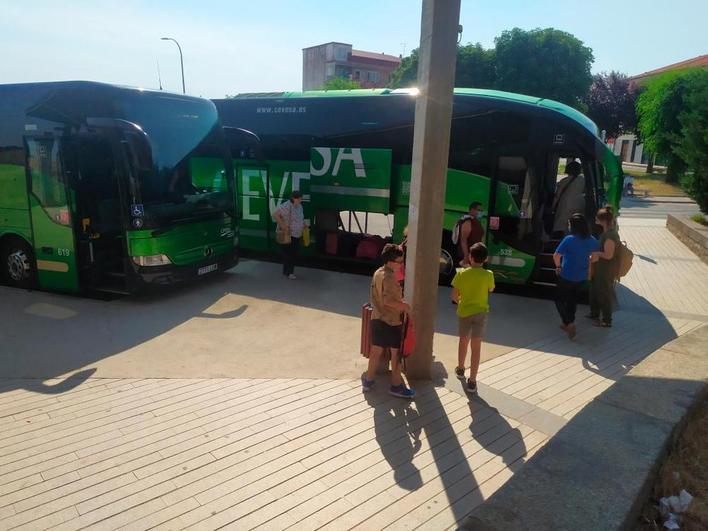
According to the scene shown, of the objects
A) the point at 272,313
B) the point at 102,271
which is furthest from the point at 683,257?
the point at 102,271

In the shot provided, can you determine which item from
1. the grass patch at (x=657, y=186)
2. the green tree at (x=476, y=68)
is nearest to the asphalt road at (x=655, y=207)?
A: the grass patch at (x=657, y=186)

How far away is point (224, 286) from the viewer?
989 centimetres

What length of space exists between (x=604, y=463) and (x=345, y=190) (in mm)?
8295

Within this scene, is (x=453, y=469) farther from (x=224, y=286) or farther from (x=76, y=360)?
(x=224, y=286)

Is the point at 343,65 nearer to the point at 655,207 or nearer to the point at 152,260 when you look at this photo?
the point at 655,207

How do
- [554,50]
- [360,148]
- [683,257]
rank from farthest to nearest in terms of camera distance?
[554,50] < [683,257] < [360,148]

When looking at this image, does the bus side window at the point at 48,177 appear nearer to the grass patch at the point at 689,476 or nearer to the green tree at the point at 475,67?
the grass patch at the point at 689,476

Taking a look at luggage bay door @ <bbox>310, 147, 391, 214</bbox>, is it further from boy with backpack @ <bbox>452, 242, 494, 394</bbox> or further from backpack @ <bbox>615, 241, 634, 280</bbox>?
boy with backpack @ <bbox>452, 242, 494, 394</bbox>

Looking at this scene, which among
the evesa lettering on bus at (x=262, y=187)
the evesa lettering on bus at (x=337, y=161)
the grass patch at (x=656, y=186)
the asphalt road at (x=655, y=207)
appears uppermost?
the evesa lettering on bus at (x=337, y=161)

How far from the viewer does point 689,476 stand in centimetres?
342

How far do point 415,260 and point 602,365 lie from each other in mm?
2947

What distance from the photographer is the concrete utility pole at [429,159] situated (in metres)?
4.97

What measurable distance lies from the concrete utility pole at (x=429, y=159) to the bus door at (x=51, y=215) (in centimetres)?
580

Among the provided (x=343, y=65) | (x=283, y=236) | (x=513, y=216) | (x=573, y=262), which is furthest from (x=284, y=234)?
(x=343, y=65)
